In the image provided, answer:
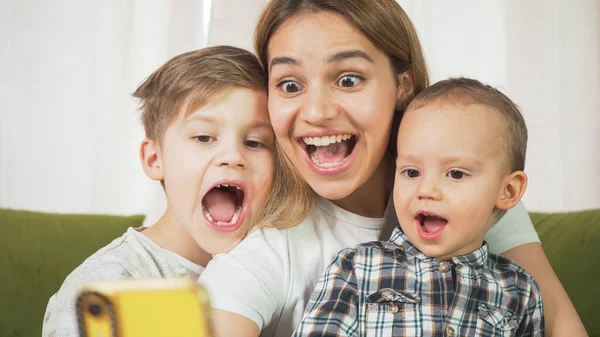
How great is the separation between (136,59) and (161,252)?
563 mm

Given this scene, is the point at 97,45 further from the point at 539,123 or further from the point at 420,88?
the point at 539,123

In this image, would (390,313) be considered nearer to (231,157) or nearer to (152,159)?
(231,157)

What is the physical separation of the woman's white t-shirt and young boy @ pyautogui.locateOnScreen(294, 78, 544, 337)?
0.07 meters

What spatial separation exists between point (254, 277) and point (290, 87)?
251 millimetres

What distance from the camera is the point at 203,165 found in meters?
0.94

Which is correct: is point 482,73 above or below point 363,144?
above

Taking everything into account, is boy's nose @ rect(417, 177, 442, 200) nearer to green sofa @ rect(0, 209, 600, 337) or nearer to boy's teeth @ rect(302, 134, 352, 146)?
boy's teeth @ rect(302, 134, 352, 146)

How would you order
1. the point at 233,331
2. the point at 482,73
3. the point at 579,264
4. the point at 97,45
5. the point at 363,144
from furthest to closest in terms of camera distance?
the point at 482,73 < the point at 97,45 < the point at 579,264 < the point at 363,144 < the point at 233,331

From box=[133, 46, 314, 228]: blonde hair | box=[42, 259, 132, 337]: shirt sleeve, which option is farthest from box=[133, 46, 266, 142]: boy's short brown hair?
box=[42, 259, 132, 337]: shirt sleeve

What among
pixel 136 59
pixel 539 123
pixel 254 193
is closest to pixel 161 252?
pixel 254 193

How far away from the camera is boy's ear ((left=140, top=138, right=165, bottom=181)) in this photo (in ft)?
3.41

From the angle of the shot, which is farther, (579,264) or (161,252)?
(579,264)

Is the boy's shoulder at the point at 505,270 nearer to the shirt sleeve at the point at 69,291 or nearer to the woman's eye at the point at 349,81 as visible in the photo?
the woman's eye at the point at 349,81

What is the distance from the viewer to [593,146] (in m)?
1.81
